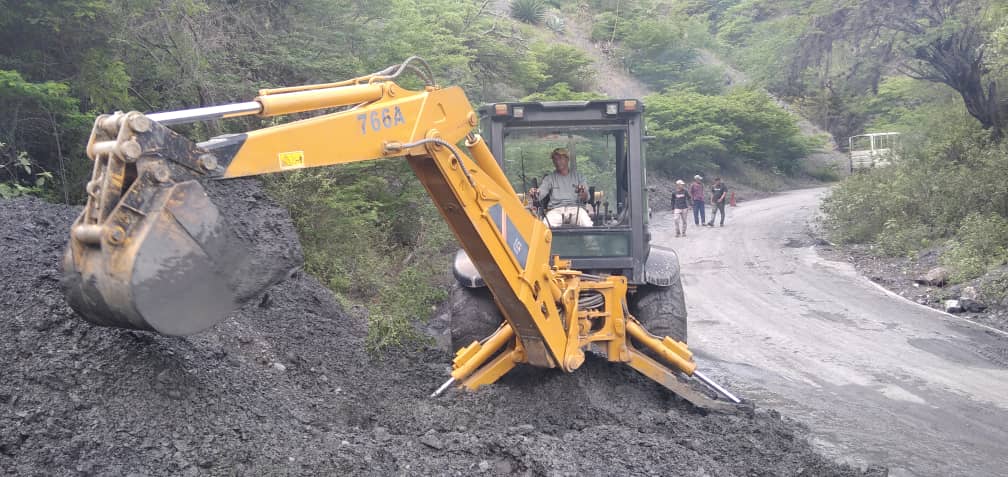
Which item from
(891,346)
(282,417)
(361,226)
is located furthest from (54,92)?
(891,346)

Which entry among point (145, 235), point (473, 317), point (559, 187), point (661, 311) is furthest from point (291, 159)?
point (661, 311)

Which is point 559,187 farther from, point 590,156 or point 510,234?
point 510,234

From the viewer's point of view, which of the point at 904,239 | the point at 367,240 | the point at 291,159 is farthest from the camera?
the point at 904,239

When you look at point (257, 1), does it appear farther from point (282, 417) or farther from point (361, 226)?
point (282, 417)

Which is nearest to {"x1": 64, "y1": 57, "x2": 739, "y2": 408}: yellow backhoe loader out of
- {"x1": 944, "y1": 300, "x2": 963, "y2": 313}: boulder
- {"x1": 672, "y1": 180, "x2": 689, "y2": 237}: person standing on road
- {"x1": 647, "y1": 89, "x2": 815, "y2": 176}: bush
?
{"x1": 944, "y1": 300, "x2": 963, "y2": 313}: boulder

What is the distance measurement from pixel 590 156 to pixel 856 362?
407 centimetres

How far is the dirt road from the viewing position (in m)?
6.04

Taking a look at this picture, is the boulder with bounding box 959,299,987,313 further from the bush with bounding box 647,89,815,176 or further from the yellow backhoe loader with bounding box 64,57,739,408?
the bush with bounding box 647,89,815,176

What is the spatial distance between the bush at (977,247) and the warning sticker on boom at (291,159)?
1187cm

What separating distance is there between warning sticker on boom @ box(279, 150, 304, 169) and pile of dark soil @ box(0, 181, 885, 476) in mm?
388

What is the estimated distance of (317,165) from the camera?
3895 mm

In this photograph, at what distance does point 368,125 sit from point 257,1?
8.77 metres

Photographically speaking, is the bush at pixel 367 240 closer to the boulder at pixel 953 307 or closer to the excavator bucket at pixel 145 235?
the excavator bucket at pixel 145 235

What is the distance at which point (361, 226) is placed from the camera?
10.7 metres
